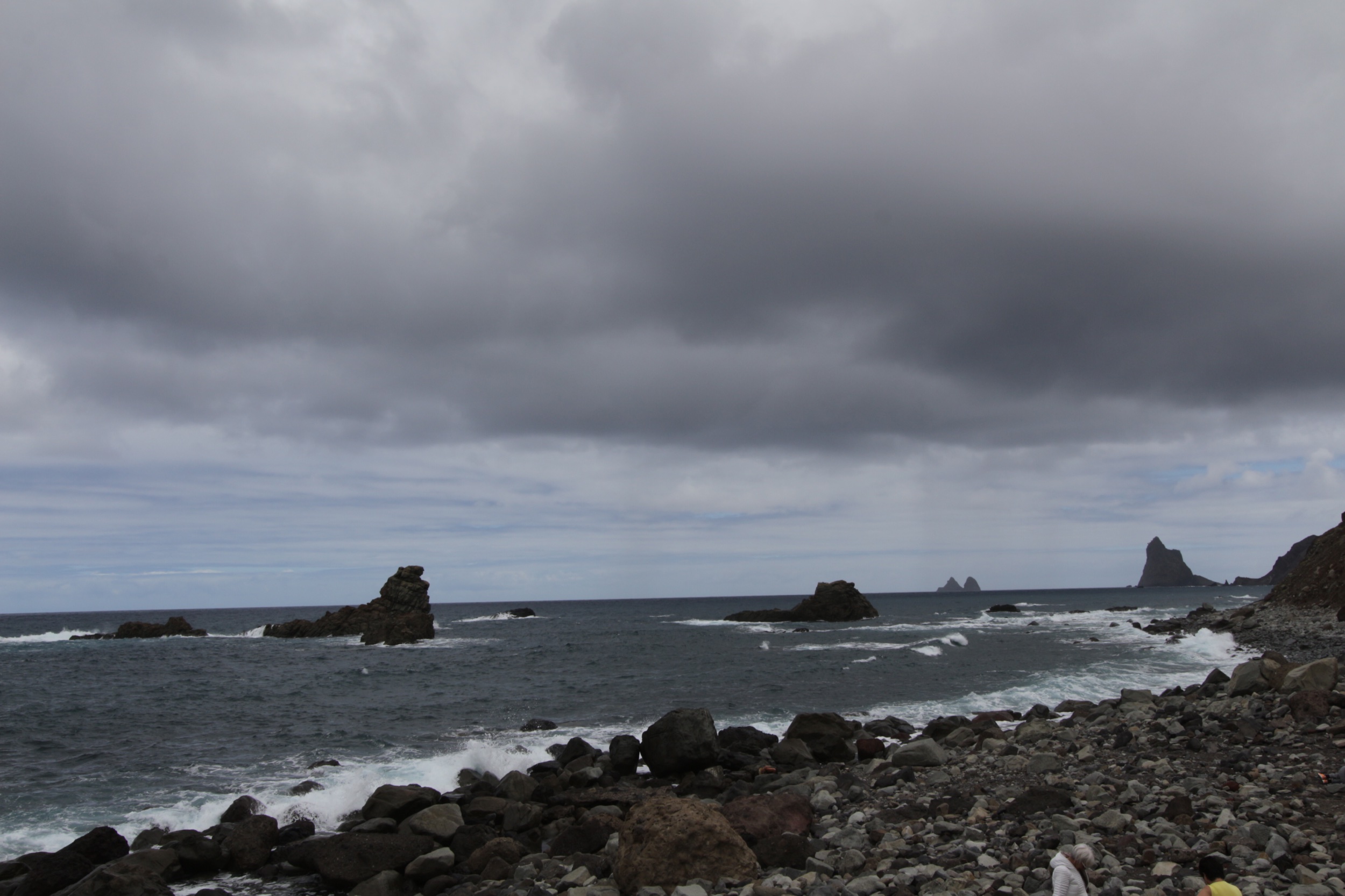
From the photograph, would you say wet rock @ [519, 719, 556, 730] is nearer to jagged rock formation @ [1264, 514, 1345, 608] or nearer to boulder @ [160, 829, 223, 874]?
boulder @ [160, 829, 223, 874]

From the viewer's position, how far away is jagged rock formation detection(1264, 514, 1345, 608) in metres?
49.9

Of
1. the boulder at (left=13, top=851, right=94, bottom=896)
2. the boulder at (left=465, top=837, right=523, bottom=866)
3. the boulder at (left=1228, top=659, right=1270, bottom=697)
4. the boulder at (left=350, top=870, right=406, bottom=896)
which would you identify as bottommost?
the boulder at (left=350, top=870, right=406, bottom=896)

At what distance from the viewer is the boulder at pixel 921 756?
1731 centimetres

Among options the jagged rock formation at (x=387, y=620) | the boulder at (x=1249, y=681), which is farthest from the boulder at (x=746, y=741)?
the jagged rock formation at (x=387, y=620)

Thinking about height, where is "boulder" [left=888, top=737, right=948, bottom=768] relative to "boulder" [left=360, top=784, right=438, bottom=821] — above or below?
above

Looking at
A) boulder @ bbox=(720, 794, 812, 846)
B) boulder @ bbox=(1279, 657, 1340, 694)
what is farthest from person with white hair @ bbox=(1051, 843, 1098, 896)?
boulder @ bbox=(1279, 657, 1340, 694)

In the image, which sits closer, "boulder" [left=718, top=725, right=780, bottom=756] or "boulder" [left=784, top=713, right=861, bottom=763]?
"boulder" [left=784, top=713, right=861, bottom=763]

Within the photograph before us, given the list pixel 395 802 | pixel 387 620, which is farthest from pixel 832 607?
pixel 395 802

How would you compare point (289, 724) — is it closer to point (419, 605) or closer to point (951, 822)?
point (951, 822)

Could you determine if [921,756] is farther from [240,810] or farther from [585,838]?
[240,810]

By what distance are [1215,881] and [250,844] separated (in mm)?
14369

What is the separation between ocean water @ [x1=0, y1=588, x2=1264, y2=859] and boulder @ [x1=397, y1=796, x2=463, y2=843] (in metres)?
2.49

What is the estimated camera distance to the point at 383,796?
16.5 m

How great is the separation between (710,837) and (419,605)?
71756 millimetres
